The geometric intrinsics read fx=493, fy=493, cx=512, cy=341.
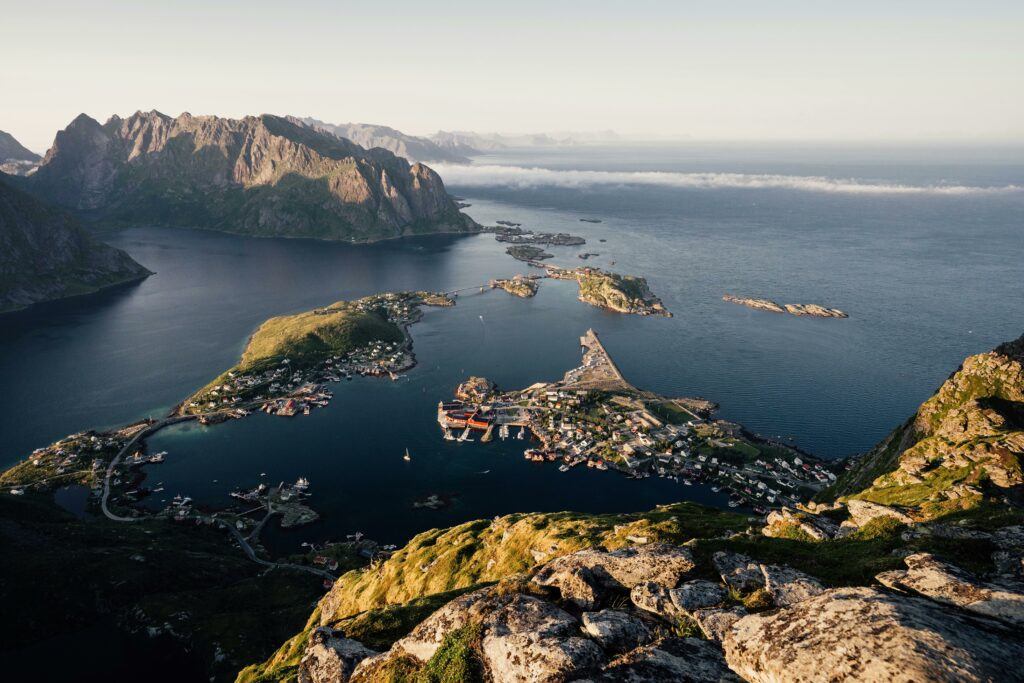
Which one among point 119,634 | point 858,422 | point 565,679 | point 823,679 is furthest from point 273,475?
point 858,422

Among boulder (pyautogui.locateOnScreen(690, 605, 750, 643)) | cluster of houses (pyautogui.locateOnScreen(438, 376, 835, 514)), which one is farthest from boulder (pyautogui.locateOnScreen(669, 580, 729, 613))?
cluster of houses (pyautogui.locateOnScreen(438, 376, 835, 514))

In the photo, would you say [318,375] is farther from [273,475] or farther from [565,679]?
[565,679]

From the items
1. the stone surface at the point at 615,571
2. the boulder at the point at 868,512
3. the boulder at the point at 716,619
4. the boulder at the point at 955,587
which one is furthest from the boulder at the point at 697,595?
the boulder at the point at 868,512

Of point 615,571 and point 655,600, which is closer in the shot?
point 655,600

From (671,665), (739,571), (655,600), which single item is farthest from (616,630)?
(739,571)

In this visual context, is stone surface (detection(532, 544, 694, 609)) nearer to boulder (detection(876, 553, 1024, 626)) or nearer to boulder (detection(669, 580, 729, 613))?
boulder (detection(669, 580, 729, 613))

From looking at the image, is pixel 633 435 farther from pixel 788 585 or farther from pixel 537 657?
pixel 537 657

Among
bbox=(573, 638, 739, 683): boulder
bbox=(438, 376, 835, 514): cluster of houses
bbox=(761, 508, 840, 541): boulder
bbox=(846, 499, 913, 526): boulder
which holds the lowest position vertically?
bbox=(438, 376, 835, 514): cluster of houses
